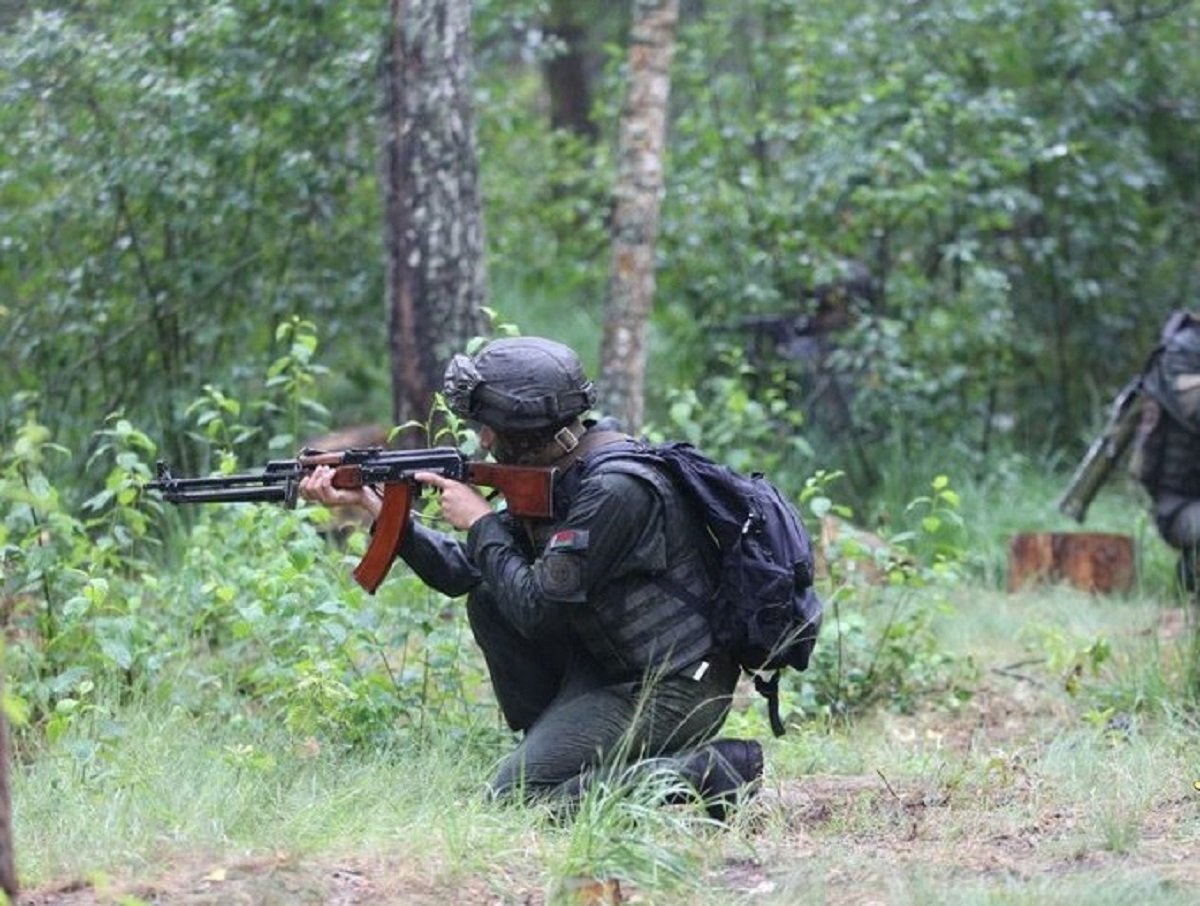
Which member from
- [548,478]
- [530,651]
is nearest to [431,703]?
[530,651]

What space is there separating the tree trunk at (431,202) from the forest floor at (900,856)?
3011mm

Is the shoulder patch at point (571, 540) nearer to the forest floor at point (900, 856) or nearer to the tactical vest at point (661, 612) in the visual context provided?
the tactical vest at point (661, 612)

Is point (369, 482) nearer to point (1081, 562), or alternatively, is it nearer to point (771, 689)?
point (771, 689)

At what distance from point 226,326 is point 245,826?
5.97m

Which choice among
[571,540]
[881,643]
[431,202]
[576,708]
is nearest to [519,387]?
[571,540]

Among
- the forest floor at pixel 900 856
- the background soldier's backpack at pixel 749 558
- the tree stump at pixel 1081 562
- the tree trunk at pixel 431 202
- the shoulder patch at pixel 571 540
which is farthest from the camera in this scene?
the tree stump at pixel 1081 562

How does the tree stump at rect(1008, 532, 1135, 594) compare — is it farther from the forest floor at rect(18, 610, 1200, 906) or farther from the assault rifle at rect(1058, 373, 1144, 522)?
Result: the forest floor at rect(18, 610, 1200, 906)

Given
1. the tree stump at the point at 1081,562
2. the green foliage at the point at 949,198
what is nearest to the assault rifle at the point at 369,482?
the tree stump at the point at 1081,562

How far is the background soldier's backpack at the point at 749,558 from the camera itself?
5.07 m

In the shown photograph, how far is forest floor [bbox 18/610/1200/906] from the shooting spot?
13.4 ft

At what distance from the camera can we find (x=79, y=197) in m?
9.79

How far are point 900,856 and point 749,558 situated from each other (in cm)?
92

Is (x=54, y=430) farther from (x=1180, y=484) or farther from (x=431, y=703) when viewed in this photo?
(x=1180, y=484)

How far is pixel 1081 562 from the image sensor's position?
384 inches
